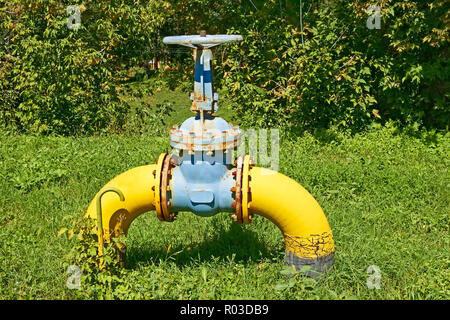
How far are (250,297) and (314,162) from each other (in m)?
3.11

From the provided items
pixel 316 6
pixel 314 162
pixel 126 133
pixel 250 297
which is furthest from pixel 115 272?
pixel 316 6

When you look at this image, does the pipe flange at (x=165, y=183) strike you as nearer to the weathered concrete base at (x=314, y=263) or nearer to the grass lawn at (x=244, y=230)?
the grass lawn at (x=244, y=230)

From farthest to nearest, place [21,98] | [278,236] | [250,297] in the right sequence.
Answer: [21,98], [278,236], [250,297]

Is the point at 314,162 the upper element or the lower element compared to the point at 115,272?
upper

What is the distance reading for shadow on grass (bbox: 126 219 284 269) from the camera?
155 inches

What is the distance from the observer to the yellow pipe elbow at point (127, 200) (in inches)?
133

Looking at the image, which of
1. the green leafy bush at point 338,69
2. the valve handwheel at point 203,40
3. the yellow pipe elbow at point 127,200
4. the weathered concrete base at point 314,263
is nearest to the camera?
the valve handwheel at point 203,40

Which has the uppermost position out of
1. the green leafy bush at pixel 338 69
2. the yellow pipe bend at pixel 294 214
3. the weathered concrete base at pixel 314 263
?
the green leafy bush at pixel 338 69

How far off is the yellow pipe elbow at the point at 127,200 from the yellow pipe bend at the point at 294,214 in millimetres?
727

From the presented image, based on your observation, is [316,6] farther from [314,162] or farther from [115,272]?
[115,272]

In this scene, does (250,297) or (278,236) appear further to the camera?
(278,236)

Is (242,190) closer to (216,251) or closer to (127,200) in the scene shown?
(127,200)

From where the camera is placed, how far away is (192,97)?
3328 mm

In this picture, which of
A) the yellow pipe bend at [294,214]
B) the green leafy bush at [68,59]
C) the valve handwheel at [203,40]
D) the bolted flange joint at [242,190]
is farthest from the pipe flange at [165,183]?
the green leafy bush at [68,59]
